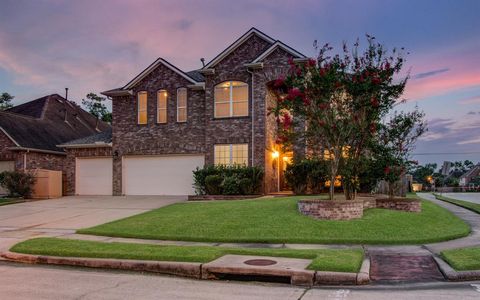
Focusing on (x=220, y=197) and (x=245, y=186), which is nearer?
(x=220, y=197)

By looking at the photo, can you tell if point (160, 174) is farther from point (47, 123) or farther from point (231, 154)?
point (47, 123)

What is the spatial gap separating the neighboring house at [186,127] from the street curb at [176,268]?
43.5ft

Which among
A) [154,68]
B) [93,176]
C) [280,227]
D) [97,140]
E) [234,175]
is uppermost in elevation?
[154,68]

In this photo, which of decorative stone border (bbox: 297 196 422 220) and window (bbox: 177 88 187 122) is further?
window (bbox: 177 88 187 122)

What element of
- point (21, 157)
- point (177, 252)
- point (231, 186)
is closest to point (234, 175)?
point (231, 186)

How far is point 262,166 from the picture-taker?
21.7m

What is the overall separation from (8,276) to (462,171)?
117 meters

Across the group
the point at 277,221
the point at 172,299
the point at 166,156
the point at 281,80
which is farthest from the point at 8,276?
the point at 166,156

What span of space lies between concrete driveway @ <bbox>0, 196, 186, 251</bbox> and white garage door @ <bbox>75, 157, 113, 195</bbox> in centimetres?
346

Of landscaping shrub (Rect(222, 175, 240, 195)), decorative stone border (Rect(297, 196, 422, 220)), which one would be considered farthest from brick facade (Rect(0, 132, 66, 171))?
decorative stone border (Rect(297, 196, 422, 220))

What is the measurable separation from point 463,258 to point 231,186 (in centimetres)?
1297

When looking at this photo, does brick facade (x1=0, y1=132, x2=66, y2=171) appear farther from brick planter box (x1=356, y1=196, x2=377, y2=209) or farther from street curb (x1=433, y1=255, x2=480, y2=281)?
street curb (x1=433, y1=255, x2=480, y2=281)

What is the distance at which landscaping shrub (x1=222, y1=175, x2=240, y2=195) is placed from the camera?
67.6ft

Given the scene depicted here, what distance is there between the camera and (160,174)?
2480 cm
